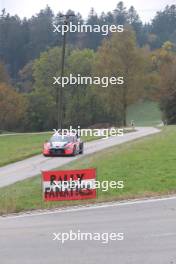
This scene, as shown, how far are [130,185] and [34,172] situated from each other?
711cm

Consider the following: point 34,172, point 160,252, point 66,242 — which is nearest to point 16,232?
point 66,242

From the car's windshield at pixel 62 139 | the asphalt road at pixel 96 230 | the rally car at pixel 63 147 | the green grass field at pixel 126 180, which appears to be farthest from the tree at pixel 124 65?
the asphalt road at pixel 96 230

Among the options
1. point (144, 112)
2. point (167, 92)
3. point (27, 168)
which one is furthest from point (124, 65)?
point (144, 112)

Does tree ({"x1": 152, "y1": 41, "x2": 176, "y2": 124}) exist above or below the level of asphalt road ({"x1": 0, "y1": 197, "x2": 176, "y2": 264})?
above

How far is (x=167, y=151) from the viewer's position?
96.7ft

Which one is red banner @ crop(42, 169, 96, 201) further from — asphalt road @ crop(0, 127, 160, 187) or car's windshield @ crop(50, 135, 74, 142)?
car's windshield @ crop(50, 135, 74, 142)

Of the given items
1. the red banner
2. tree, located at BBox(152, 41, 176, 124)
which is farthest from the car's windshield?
tree, located at BBox(152, 41, 176, 124)

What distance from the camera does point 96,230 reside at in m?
10.6

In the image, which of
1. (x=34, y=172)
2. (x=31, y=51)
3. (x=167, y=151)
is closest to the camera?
(x=34, y=172)

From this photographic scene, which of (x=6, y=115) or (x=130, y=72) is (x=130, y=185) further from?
(x=6, y=115)

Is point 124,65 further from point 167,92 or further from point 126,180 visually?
point 126,180

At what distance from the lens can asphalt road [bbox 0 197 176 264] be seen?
28.4ft

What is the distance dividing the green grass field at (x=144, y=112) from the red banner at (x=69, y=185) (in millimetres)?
80665

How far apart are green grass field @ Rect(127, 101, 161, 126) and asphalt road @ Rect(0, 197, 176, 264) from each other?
8255cm
